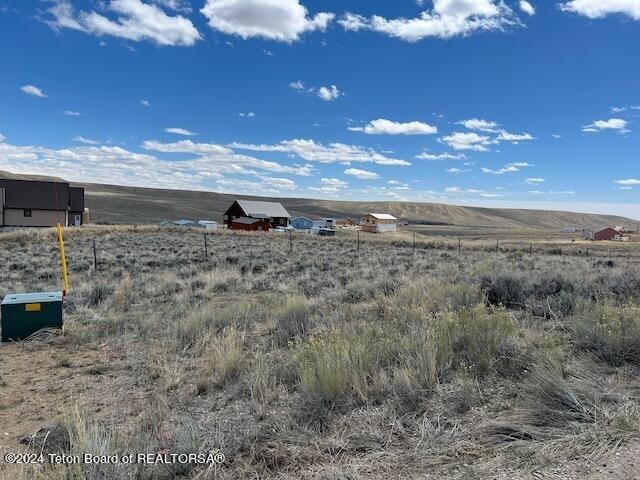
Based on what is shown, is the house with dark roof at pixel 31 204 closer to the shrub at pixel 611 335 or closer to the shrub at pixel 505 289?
the shrub at pixel 505 289

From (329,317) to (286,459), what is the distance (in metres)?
4.54

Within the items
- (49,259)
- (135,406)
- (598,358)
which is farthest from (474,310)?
(49,259)

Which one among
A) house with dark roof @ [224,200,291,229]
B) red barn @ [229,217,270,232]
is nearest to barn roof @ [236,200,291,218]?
house with dark roof @ [224,200,291,229]

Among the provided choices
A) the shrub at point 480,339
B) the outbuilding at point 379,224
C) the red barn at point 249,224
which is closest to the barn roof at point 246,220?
the red barn at point 249,224

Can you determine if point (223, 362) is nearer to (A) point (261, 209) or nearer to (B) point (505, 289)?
(B) point (505, 289)

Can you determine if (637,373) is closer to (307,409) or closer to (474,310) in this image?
(474,310)

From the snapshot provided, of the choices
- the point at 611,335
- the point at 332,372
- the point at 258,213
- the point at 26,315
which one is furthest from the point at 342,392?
the point at 258,213

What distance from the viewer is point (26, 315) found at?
8.03m

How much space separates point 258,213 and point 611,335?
234 feet

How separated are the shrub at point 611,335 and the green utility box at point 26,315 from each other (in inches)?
322

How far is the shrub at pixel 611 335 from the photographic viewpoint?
511cm

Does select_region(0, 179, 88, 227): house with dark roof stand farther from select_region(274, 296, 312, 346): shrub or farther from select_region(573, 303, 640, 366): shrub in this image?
select_region(573, 303, 640, 366): shrub

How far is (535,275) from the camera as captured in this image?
1090 cm

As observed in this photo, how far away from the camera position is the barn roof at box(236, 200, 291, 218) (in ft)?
246
